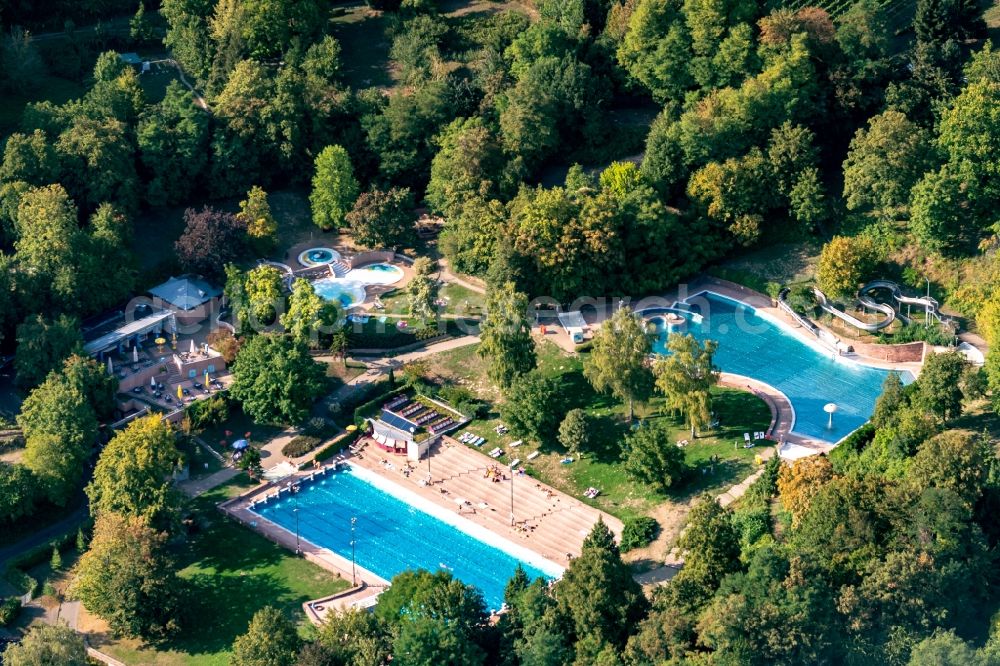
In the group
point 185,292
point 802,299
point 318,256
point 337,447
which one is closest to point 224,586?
point 337,447

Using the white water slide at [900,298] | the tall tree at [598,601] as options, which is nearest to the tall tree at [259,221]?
the white water slide at [900,298]

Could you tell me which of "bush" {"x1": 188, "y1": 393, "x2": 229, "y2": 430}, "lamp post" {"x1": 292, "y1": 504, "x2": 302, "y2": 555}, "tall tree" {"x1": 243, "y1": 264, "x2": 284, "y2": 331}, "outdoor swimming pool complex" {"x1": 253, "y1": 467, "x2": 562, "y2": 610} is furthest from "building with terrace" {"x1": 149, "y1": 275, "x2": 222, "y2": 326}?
"lamp post" {"x1": 292, "y1": 504, "x2": 302, "y2": 555}

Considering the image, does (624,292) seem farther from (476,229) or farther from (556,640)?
(556,640)

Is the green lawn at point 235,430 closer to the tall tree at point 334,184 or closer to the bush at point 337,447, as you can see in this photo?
the bush at point 337,447

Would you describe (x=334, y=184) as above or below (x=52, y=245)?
below

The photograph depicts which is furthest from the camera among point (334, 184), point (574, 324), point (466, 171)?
point (334, 184)

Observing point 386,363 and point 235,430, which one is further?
point 386,363

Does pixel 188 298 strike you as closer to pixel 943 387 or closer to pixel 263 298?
pixel 263 298

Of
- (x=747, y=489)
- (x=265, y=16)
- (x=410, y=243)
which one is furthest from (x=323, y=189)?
(x=747, y=489)
